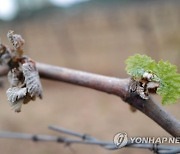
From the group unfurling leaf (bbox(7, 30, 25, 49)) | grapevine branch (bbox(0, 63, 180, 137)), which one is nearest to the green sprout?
grapevine branch (bbox(0, 63, 180, 137))

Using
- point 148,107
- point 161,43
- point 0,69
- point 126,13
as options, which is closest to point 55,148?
point 0,69

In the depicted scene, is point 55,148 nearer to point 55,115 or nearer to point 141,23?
point 55,115

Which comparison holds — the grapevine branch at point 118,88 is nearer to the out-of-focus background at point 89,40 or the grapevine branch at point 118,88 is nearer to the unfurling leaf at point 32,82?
the unfurling leaf at point 32,82

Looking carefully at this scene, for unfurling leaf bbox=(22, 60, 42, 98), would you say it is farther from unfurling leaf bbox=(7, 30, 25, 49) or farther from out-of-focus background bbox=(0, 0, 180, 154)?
out-of-focus background bbox=(0, 0, 180, 154)

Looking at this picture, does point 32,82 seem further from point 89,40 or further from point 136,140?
point 89,40

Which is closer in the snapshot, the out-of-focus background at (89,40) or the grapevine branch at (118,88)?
the grapevine branch at (118,88)

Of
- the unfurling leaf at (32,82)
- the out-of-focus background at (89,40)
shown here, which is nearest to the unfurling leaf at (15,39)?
the unfurling leaf at (32,82)
